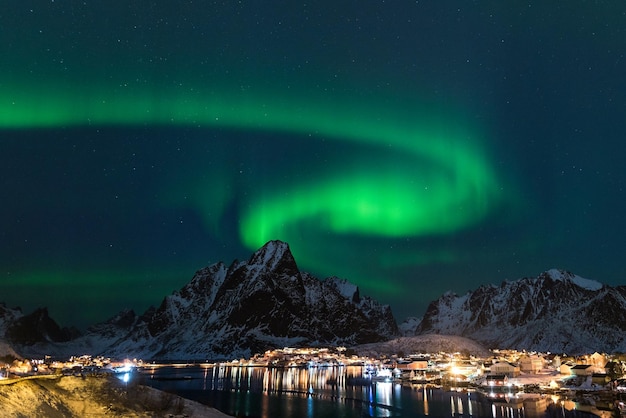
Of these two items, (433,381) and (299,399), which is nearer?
(299,399)

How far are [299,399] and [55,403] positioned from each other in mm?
65599

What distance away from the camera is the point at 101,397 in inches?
2336

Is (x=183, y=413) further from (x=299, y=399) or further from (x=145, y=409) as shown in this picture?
(x=299, y=399)

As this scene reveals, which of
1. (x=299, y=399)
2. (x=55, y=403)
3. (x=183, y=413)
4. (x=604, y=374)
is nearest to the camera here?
(x=55, y=403)

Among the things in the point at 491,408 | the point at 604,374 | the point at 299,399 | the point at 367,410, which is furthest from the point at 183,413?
the point at 604,374

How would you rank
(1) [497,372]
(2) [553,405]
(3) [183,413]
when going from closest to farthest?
(3) [183,413]
(2) [553,405]
(1) [497,372]

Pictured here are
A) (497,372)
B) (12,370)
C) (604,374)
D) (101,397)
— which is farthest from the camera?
(497,372)

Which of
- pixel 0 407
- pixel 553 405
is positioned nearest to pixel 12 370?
pixel 0 407

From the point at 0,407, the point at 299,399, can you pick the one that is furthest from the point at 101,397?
the point at 299,399

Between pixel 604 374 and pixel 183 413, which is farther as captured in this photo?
pixel 604 374

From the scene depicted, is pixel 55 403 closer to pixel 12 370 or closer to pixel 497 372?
pixel 12 370

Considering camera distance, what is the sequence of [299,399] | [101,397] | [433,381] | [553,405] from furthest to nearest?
1. [433,381]
2. [299,399]
3. [553,405]
4. [101,397]

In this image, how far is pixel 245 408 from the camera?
9250 centimetres

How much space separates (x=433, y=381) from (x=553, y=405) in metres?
66.0
